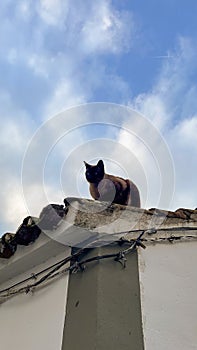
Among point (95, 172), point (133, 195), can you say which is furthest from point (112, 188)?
point (95, 172)

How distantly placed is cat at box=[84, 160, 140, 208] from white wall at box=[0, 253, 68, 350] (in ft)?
2.64

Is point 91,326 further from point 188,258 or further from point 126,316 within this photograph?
point 188,258

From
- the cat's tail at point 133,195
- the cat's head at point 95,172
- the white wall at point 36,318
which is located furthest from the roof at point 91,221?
the cat's head at point 95,172

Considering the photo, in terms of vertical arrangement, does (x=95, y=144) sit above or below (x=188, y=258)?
above

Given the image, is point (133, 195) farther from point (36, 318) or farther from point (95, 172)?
point (36, 318)

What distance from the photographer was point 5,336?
2.80m

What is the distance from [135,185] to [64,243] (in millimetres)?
1103

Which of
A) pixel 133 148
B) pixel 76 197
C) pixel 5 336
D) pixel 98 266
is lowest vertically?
pixel 5 336

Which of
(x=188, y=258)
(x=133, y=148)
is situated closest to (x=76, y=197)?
(x=133, y=148)

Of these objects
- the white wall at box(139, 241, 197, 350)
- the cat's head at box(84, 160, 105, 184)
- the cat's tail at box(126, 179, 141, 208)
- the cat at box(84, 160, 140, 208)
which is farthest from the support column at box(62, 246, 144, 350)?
the cat's head at box(84, 160, 105, 184)

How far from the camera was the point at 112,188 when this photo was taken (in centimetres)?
330

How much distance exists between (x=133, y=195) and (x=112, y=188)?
0.81ft

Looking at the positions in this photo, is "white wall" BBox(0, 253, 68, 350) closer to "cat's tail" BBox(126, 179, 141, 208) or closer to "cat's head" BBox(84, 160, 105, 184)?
"cat's tail" BBox(126, 179, 141, 208)

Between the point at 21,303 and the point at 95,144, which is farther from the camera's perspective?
the point at 95,144
